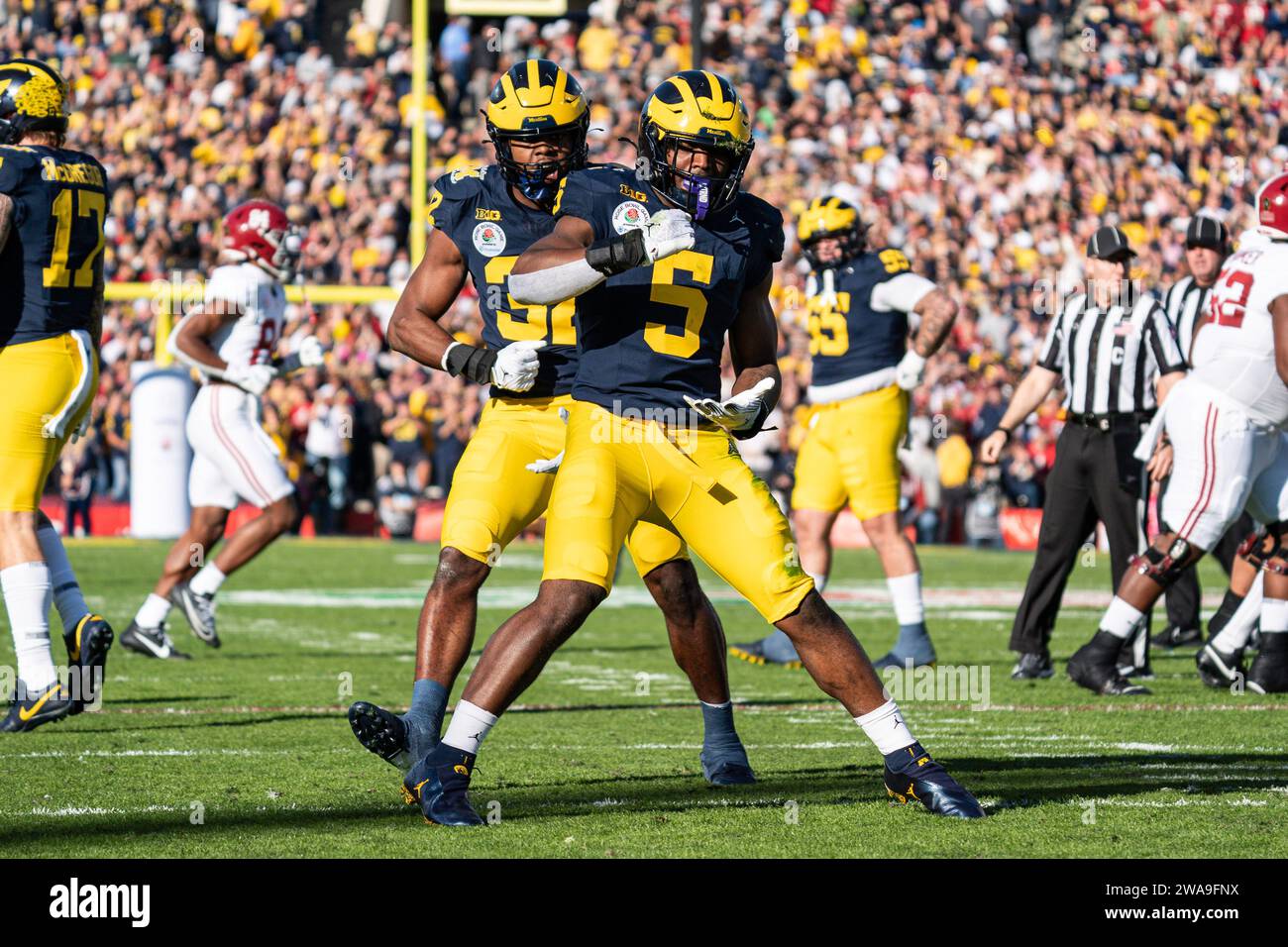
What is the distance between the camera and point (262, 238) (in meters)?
9.30

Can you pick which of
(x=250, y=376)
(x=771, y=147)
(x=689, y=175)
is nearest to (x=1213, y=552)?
(x=250, y=376)

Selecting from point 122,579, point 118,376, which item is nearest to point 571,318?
point 122,579

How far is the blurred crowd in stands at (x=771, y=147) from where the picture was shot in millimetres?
20125

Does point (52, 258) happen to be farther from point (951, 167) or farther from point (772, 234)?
point (951, 167)

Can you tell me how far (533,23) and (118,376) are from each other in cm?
751

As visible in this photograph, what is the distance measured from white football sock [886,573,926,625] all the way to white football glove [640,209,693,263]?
439 cm

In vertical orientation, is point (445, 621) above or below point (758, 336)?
below

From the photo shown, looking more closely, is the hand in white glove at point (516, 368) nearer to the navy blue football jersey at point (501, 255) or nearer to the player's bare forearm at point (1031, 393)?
the navy blue football jersey at point (501, 255)

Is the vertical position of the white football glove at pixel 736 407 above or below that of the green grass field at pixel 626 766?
above

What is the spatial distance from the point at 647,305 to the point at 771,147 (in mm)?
18884

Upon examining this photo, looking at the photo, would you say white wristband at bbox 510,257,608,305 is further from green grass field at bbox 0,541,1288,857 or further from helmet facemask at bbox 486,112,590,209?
green grass field at bbox 0,541,1288,857

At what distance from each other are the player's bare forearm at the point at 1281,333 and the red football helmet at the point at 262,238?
4.56m

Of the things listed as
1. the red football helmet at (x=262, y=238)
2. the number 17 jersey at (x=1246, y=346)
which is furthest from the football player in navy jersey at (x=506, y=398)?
the red football helmet at (x=262, y=238)

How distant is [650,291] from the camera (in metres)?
4.79
